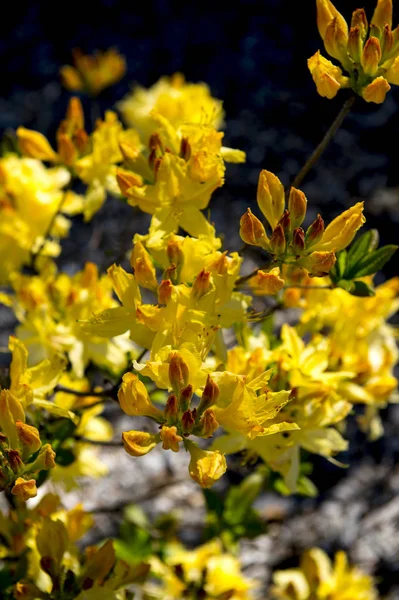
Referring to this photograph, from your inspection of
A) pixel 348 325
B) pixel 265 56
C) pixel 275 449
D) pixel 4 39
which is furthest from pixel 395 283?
pixel 4 39

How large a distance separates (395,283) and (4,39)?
3535mm

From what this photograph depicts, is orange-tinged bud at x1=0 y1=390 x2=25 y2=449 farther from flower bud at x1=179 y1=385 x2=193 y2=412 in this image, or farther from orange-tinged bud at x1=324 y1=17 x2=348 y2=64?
orange-tinged bud at x1=324 y1=17 x2=348 y2=64

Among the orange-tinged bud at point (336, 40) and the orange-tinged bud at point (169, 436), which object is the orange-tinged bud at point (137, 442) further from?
the orange-tinged bud at point (336, 40)

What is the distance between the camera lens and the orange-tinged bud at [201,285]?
1068mm

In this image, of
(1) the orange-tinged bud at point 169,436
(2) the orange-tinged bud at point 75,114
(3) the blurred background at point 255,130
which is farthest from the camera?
(3) the blurred background at point 255,130

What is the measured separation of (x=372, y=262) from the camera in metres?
1.25

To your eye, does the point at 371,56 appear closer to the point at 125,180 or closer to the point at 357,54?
the point at 357,54

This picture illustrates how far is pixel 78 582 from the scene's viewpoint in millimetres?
1293

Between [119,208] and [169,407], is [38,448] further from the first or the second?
[119,208]

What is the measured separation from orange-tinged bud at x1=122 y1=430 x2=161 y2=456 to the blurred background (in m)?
1.36

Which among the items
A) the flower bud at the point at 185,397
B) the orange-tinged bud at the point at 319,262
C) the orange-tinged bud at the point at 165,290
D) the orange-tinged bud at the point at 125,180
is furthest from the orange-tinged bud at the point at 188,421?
the orange-tinged bud at the point at 125,180

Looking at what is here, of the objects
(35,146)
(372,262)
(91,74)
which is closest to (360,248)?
(372,262)

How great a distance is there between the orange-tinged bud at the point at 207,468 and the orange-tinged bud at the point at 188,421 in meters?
0.05

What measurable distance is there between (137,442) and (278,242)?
1.14ft
